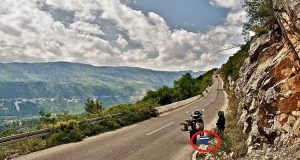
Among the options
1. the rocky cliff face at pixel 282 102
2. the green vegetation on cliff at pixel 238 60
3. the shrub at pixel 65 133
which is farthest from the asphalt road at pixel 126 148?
the green vegetation on cliff at pixel 238 60

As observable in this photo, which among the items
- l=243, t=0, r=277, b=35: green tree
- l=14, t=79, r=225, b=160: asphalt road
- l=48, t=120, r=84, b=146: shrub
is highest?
l=243, t=0, r=277, b=35: green tree

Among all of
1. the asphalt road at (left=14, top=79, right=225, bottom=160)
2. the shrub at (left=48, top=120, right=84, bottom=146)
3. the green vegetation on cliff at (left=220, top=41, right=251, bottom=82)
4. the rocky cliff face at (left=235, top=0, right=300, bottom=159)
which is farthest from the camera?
the green vegetation on cliff at (left=220, top=41, right=251, bottom=82)

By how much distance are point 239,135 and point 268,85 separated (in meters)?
3.89

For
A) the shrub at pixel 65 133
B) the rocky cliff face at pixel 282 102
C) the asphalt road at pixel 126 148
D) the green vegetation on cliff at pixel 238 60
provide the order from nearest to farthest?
the rocky cliff face at pixel 282 102 < the asphalt road at pixel 126 148 < the shrub at pixel 65 133 < the green vegetation on cliff at pixel 238 60

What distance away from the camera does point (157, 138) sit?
2109 centimetres

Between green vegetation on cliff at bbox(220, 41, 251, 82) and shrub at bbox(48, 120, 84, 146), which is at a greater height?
green vegetation on cliff at bbox(220, 41, 251, 82)

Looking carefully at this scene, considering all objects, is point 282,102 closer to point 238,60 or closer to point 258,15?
point 258,15

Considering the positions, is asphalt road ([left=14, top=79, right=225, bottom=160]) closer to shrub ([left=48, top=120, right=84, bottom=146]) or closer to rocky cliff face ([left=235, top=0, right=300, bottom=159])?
shrub ([left=48, top=120, right=84, bottom=146])

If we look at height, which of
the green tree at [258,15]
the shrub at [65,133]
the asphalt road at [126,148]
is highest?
the green tree at [258,15]

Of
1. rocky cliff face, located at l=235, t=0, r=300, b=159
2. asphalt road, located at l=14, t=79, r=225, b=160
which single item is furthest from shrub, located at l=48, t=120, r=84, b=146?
rocky cliff face, located at l=235, t=0, r=300, b=159

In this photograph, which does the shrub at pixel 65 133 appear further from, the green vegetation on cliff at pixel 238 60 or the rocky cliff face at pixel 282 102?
the green vegetation on cliff at pixel 238 60

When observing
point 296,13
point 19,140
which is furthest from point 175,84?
point 296,13

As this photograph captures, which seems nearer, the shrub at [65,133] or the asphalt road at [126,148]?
the asphalt road at [126,148]

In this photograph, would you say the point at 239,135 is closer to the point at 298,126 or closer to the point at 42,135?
the point at 298,126
